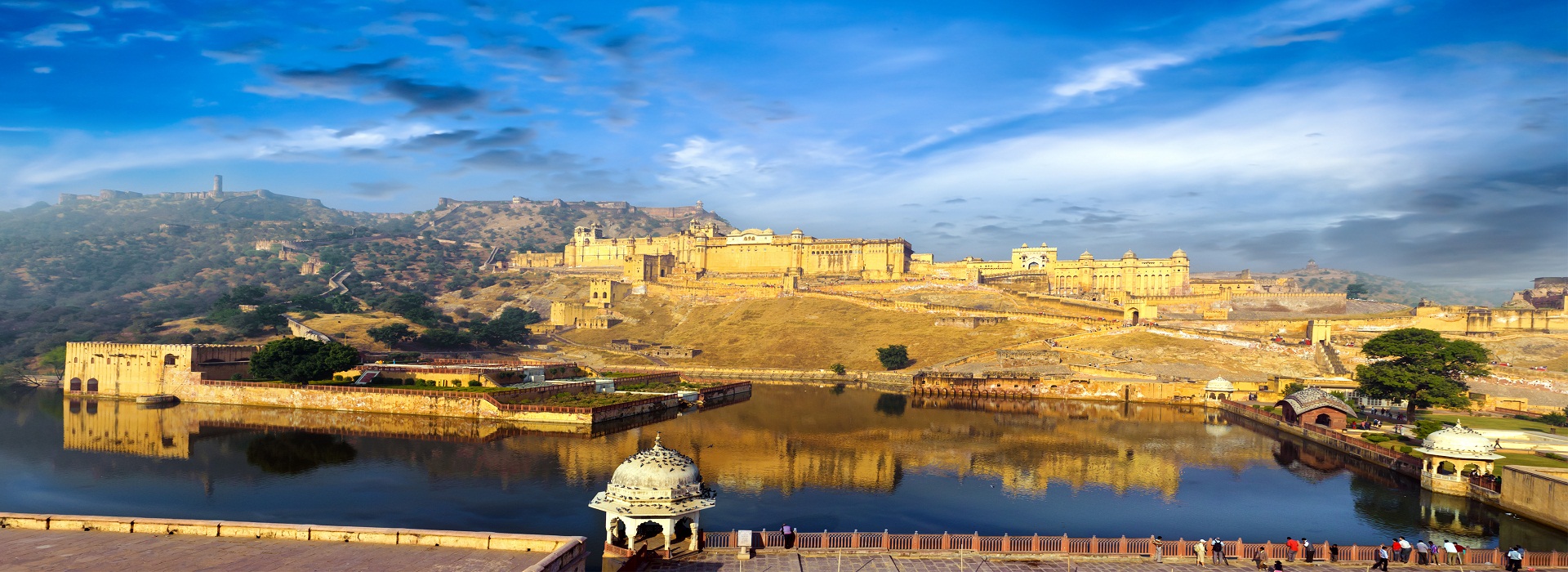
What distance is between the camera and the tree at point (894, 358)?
66.9m

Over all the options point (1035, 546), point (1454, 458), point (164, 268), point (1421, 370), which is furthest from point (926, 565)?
point (164, 268)

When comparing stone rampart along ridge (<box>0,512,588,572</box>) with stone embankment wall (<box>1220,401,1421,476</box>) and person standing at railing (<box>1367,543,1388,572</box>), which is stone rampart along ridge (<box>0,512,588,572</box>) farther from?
stone embankment wall (<box>1220,401,1421,476</box>)

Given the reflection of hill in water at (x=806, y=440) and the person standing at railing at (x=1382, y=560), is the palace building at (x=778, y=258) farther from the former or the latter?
the person standing at railing at (x=1382, y=560)

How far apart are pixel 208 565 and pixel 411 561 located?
2.99 metres

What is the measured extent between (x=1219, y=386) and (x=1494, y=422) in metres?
14.3

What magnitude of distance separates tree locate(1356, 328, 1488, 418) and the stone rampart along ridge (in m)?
45.4

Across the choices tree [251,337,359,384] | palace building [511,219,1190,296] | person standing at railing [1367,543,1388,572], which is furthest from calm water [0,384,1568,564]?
palace building [511,219,1190,296]

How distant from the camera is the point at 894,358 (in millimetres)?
66875

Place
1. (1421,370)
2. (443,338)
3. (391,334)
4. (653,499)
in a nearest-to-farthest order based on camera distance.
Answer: (653,499) < (1421,370) < (391,334) < (443,338)

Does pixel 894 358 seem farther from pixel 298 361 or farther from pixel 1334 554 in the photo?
pixel 1334 554

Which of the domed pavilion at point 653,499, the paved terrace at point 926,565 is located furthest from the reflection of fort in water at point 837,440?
the domed pavilion at point 653,499

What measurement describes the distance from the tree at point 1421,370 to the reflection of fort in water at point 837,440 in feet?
25.3

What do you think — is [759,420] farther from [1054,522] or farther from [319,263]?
[319,263]

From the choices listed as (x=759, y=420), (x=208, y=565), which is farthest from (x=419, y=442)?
(x=208, y=565)
